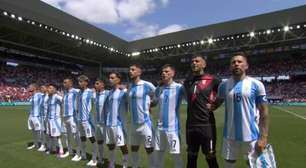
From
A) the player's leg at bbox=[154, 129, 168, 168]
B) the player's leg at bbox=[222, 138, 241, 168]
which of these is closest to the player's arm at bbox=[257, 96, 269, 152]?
the player's leg at bbox=[222, 138, 241, 168]

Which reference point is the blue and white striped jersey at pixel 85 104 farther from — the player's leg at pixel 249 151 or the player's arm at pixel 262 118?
the player's arm at pixel 262 118

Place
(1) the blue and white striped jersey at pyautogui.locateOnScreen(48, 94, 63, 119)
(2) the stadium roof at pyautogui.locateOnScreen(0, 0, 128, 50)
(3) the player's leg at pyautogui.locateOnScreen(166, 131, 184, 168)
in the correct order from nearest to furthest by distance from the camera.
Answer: (3) the player's leg at pyautogui.locateOnScreen(166, 131, 184, 168) → (1) the blue and white striped jersey at pyautogui.locateOnScreen(48, 94, 63, 119) → (2) the stadium roof at pyautogui.locateOnScreen(0, 0, 128, 50)

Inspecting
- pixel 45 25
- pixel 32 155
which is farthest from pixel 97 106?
pixel 45 25

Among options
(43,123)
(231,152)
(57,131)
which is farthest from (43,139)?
(231,152)

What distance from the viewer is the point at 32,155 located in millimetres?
7824

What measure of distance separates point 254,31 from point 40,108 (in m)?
32.9

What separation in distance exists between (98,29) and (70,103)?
3500 cm

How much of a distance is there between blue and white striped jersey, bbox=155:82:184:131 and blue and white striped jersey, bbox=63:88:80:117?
3.43 meters

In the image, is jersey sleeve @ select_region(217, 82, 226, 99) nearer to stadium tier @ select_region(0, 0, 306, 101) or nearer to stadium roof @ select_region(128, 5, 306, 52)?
stadium tier @ select_region(0, 0, 306, 101)

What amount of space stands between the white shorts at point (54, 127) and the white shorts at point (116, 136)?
8.15 feet

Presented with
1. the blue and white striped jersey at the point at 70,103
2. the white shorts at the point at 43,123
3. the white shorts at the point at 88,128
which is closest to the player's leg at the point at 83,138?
the white shorts at the point at 88,128

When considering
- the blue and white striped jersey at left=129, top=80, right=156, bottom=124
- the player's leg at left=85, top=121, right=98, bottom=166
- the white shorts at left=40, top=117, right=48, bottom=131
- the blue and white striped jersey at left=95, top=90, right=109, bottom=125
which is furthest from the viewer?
the white shorts at left=40, top=117, right=48, bottom=131

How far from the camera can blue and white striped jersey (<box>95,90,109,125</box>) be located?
253 inches

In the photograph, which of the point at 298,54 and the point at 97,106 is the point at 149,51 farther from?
the point at 97,106
